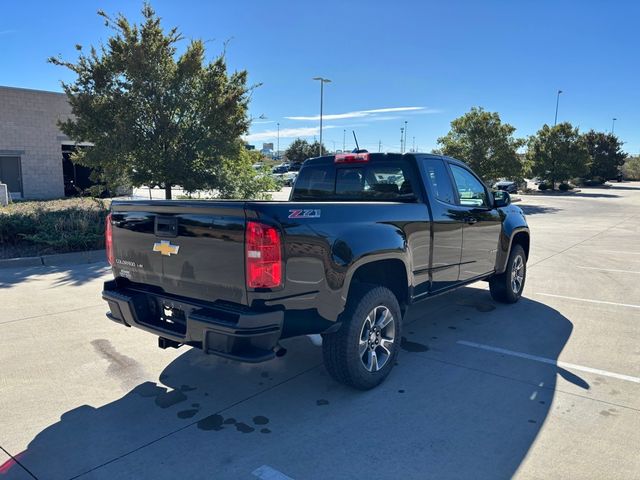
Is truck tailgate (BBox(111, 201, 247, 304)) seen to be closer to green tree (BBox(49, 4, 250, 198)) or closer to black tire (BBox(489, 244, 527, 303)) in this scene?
black tire (BBox(489, 244, 527, 303))

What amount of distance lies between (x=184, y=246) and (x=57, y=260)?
21.6ft

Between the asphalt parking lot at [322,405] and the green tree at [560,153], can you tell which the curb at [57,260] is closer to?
the asphalt parking lot at [322,405]

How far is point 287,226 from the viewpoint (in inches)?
125

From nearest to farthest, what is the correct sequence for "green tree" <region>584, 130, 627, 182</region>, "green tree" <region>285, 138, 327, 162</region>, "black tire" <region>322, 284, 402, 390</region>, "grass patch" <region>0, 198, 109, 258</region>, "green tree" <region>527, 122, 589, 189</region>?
"black tire" <region>322, 284, 402, 390</region> → "grass patch" <region>0, 198, 109, 258</region> → "green tree" <region>527, 122, 589, 189</region> → "green tree" <region>584, 130, 627, 182</region> → "green tree" <region>285, 138, 327, 162</region>

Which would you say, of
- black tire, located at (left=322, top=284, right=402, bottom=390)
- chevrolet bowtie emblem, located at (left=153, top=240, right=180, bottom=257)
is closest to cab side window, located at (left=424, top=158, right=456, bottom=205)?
black tire, located at (left=322, top=284, right=402, bottom=390)

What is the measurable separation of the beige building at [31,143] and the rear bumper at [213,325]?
2050 centimetres

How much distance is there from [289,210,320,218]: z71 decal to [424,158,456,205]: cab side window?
5.99 ft

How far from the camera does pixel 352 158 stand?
16.4 ft

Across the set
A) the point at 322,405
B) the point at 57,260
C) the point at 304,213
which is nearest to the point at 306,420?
the point at 322,405

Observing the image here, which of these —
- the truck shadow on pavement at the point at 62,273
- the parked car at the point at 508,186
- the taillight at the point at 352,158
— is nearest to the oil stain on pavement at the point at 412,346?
the taillight at the point at 352,158

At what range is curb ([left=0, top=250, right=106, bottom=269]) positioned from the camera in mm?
8430

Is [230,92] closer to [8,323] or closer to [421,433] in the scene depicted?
[8,323]

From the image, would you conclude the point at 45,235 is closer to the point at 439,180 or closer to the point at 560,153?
the point at 439,180

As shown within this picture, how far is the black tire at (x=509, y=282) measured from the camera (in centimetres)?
645
